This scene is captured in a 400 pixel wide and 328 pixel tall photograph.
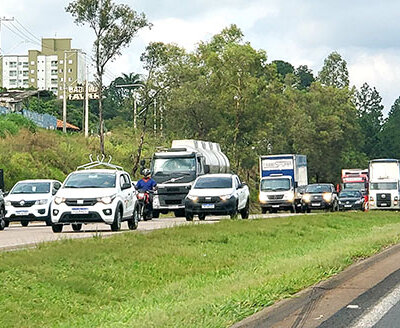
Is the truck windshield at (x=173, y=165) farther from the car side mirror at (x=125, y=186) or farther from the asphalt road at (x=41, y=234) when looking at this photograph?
the car side mirror at (x=125, y=186)

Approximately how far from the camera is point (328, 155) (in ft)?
328

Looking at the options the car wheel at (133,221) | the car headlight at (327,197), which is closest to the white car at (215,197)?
the car wheel at (133,221)

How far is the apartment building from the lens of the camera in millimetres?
174875

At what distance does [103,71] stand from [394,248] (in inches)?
1529

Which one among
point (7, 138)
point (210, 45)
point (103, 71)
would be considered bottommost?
point (7, 138)

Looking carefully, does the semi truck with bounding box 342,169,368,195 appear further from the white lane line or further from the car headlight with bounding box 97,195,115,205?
the white lane line

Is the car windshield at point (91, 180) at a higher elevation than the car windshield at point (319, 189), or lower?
higher

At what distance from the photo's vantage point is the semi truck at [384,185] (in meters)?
57.8

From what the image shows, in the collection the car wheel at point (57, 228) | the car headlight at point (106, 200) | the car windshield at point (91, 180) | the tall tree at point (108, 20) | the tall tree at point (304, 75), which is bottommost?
the car wheel at point (57, 228)

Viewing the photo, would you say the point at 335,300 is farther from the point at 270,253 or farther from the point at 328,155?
the point at 328,155

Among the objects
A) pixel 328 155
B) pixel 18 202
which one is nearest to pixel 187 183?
pixel 18 202

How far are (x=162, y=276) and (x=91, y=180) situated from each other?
1104 cm

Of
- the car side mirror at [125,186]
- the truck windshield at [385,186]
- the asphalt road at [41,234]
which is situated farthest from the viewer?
the truck windshield at [385,186]

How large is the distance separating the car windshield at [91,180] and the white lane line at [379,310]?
1375 centimetres
